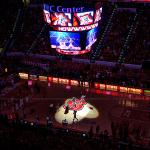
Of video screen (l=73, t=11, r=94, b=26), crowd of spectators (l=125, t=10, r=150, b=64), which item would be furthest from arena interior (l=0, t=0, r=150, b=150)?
crowd of spectators (l=125, t=10, r=150, b=64)

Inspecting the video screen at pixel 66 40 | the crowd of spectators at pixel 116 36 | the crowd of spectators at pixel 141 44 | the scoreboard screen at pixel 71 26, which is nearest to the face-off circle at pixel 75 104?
the scoreboard screen at pixel 71 26

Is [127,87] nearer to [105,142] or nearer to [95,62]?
[95,62]

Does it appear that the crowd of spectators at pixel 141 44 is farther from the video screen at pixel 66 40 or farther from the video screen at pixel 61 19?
the video screen at pixel 61 19

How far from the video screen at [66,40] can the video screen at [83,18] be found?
121 centimetres

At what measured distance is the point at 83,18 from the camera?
104 feet

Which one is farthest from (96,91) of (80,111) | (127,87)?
(80,111)

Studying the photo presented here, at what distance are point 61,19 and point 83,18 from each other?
1.87 metres

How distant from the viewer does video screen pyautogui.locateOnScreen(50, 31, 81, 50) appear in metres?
32.8

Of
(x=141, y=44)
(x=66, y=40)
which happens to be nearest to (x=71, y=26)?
(x=66, y=40)

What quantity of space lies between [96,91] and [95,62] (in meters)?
6.93

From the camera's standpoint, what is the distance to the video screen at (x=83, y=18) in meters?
31.4

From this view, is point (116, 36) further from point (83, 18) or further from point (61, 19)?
point (61, 19)

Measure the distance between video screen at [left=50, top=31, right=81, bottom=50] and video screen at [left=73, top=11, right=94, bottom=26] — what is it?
121cm

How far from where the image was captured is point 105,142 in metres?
24.0
